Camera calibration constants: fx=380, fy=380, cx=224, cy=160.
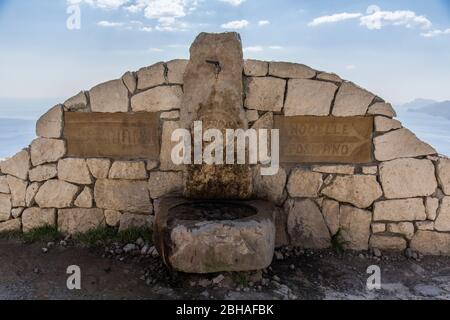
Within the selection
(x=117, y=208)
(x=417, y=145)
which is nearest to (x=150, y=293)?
(x=117, y=208)

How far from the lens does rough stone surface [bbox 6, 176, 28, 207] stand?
14.1 ft

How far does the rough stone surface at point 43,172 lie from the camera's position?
4277 mm

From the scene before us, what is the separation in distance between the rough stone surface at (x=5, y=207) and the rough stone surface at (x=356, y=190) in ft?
11.7

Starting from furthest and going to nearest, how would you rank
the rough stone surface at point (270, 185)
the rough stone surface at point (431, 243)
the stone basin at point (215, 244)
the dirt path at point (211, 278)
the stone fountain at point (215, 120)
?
the rough stone surface at point (270, 185), the rough stone surface at point (431, 243), the stone fountain at point (215, 120), the dirt path at point (211, 278), the stone basin at point (215, 244)

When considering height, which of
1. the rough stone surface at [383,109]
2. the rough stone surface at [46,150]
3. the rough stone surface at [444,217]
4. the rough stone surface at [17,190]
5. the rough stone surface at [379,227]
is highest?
the rough stone surface at [383,109]

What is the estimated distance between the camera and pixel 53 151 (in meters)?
4.26

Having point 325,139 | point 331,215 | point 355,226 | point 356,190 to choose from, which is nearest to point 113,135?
point 325,139

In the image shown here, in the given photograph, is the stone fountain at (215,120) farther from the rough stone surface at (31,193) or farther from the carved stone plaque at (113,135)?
the rough stone surface at (31,193)

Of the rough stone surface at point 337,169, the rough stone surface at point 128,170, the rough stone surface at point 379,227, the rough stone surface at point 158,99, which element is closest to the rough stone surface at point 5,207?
the rough stone surface at point 128,170

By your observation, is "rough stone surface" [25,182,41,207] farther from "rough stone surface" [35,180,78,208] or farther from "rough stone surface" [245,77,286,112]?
"rough stone surface" [245,77,286,112]

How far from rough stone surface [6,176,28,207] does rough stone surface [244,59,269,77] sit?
2.79 metres

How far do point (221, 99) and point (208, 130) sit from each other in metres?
0.35

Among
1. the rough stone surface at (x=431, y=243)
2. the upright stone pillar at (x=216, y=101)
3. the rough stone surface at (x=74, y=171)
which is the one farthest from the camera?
the rough stone surface at (x=74, y=171)

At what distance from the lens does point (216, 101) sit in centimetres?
391
